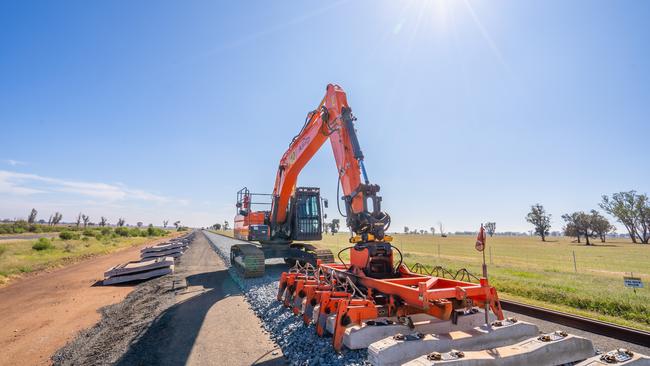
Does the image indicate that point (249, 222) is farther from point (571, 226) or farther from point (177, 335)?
point (571, 226)

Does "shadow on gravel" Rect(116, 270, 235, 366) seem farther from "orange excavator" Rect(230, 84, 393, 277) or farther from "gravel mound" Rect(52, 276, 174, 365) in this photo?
"orange excavator" Rect(230, 84, 393, 277)

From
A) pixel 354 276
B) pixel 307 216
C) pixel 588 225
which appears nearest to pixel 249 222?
pixel 307 216

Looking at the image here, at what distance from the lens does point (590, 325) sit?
607 centimetres

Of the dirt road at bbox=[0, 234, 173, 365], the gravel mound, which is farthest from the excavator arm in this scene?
the dirt road at bbox=[0, 234, 173, 365]

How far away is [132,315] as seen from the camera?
8383 mm

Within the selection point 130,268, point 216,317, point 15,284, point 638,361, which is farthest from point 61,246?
point 638,361

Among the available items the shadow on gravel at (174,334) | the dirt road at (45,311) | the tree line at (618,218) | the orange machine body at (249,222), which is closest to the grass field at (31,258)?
the dirt road at (45,311)

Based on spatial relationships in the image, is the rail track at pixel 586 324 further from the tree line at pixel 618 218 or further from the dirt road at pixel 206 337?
the tree line at pixel 618 218

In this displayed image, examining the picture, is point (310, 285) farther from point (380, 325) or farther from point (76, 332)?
point (76, 332)

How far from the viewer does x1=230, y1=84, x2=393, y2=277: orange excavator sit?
6.16 m

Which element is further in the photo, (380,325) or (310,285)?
(310,285)

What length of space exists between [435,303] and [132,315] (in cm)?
828

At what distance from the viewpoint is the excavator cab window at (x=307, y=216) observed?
13.6 metres

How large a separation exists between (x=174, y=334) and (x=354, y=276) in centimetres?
402
